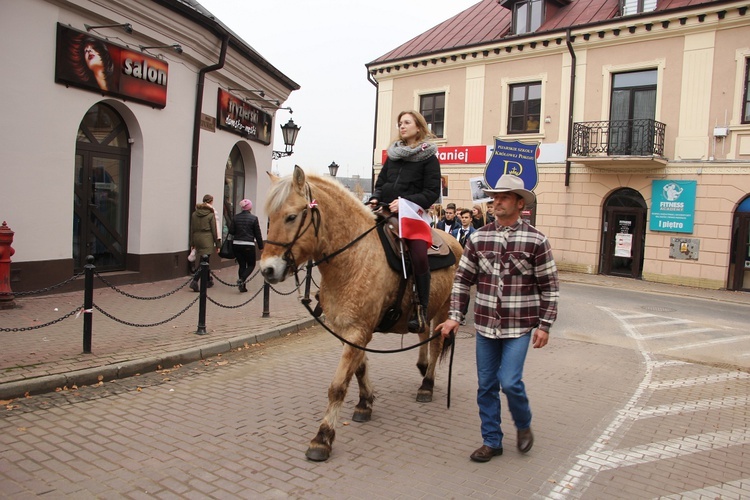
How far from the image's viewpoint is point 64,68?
9.66 m

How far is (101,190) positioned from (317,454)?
30.6ft

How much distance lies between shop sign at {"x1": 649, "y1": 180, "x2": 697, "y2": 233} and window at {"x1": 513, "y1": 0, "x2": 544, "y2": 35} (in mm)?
8101

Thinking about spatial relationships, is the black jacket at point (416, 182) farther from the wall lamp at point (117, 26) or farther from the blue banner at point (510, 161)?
the wall lamp at point (117, 26)

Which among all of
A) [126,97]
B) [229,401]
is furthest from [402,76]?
[229,401]

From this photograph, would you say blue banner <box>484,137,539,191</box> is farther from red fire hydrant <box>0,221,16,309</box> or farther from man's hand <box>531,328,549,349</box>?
red fire hydrant <box>0,221,16,309</box>

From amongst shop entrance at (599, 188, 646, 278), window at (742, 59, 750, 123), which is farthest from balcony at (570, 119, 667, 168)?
window at (742, 59, 750, 123)

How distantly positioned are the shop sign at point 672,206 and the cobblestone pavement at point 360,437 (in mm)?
12981

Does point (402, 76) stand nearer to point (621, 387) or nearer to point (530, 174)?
point (530, 174)

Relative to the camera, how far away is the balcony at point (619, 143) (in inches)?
734

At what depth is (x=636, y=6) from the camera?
19828 mm

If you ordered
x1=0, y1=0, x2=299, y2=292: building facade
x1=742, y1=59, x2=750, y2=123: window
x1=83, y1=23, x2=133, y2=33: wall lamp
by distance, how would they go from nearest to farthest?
x1=0, y1=0, x2=299, y2=292: building facade
x1=83, y1=23, x2=133, y2=33: wall lamp
x1=742, y1=59, x2=750, y2=123: window

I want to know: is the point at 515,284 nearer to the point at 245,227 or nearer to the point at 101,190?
the point at 245,227

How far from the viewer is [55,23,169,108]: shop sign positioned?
969 centimetres

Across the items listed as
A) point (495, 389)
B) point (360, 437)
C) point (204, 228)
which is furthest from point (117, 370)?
point (204, 228)
